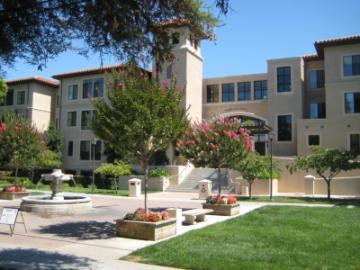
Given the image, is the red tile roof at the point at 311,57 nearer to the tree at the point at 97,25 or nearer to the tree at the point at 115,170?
the tree at the point at 115,170

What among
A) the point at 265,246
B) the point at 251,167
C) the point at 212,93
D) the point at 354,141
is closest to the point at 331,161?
the point at 251,167

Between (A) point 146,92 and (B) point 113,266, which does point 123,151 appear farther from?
(B) point 113,266

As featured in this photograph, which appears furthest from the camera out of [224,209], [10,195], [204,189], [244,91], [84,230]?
[244,91]

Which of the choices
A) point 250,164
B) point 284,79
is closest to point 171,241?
point 250,164

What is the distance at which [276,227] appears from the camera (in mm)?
13094

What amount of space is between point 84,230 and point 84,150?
107 ft

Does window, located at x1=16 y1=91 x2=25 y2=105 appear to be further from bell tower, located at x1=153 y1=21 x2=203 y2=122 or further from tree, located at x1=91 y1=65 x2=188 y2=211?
tree, located at x1=91 y1=65 x2=188 y2=211

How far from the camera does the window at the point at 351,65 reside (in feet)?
113

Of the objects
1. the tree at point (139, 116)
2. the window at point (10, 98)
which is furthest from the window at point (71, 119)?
the tree at point (139, 116)

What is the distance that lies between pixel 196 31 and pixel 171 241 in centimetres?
570

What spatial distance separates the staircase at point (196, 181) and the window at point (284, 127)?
8.10 m

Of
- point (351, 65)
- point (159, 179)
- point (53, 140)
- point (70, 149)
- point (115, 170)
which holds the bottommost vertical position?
point (159, 179)

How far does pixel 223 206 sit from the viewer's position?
16703 millimetres

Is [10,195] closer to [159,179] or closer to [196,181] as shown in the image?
[159,179]
